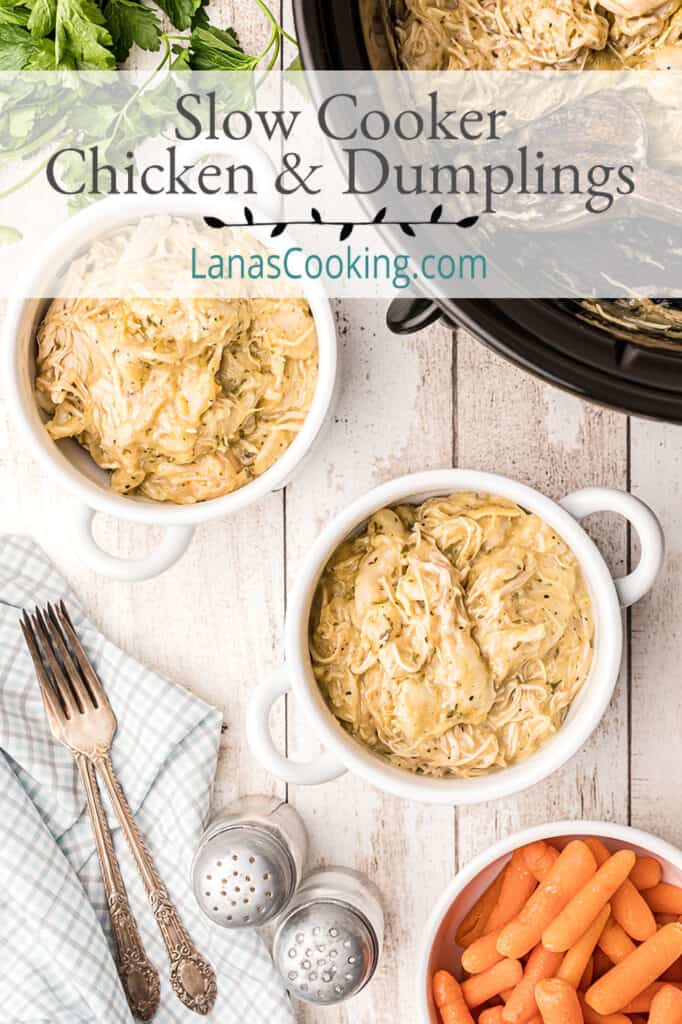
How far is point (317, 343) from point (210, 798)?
0.53 meters

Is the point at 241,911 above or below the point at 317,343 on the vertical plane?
below

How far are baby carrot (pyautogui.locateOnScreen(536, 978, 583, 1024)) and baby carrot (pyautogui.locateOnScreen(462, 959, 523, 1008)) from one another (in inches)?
1.5

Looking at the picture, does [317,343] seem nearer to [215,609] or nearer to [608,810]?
[215,609]

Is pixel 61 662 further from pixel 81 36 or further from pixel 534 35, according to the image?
pixel 534 35

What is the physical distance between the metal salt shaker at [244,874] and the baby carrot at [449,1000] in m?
0.18

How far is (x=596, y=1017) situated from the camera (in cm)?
122

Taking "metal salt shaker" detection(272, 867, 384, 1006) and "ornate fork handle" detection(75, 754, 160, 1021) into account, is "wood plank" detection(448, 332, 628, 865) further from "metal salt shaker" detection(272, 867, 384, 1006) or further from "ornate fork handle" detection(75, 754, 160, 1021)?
"ornate fork handle" detection(75, 754, 160, 1021)

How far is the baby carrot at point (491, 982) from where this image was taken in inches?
47.7

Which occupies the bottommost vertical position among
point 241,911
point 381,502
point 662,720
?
point 241,911

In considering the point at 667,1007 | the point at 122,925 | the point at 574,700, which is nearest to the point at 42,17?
the point at 574,700

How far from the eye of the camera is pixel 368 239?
1239 millimetres

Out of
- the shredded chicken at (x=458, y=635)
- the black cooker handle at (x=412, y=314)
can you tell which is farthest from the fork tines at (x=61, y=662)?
the black cooker handle at (x=412, y=314)

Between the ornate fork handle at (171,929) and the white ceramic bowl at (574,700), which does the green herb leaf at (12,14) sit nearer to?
the white ceramic bowl at (574,700)

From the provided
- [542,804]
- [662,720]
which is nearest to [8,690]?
[542,804]
